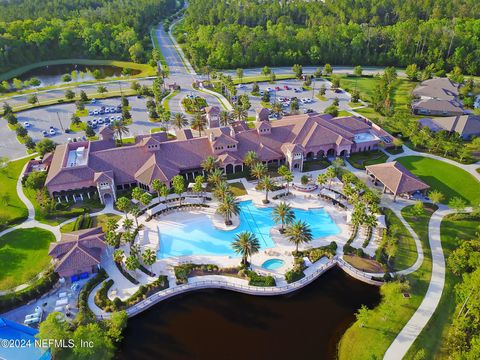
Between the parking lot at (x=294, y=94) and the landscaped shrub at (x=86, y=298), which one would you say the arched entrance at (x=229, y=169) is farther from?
the landscaped shrub at (x=86, y=298)

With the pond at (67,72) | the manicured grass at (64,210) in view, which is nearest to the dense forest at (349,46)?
the pond at (67,72)

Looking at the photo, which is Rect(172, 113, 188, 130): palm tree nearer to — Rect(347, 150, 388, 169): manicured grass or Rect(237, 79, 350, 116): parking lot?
Rect(237, 79, 350, 116): parking lot

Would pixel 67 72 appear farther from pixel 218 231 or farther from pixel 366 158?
pixel 366 158

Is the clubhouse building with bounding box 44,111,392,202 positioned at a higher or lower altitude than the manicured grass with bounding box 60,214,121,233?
higher

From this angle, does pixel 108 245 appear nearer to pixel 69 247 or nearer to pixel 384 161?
pixel 69 247

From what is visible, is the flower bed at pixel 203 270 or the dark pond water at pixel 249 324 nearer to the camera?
the dark pond water at pixel 249 324

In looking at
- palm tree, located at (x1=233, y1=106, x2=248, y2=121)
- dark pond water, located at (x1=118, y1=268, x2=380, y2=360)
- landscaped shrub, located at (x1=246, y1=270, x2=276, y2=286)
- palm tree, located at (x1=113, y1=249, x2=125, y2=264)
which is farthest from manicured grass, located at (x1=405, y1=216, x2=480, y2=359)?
palm tree, located at (x1=233, y1=106, x2=248, y2=121)
